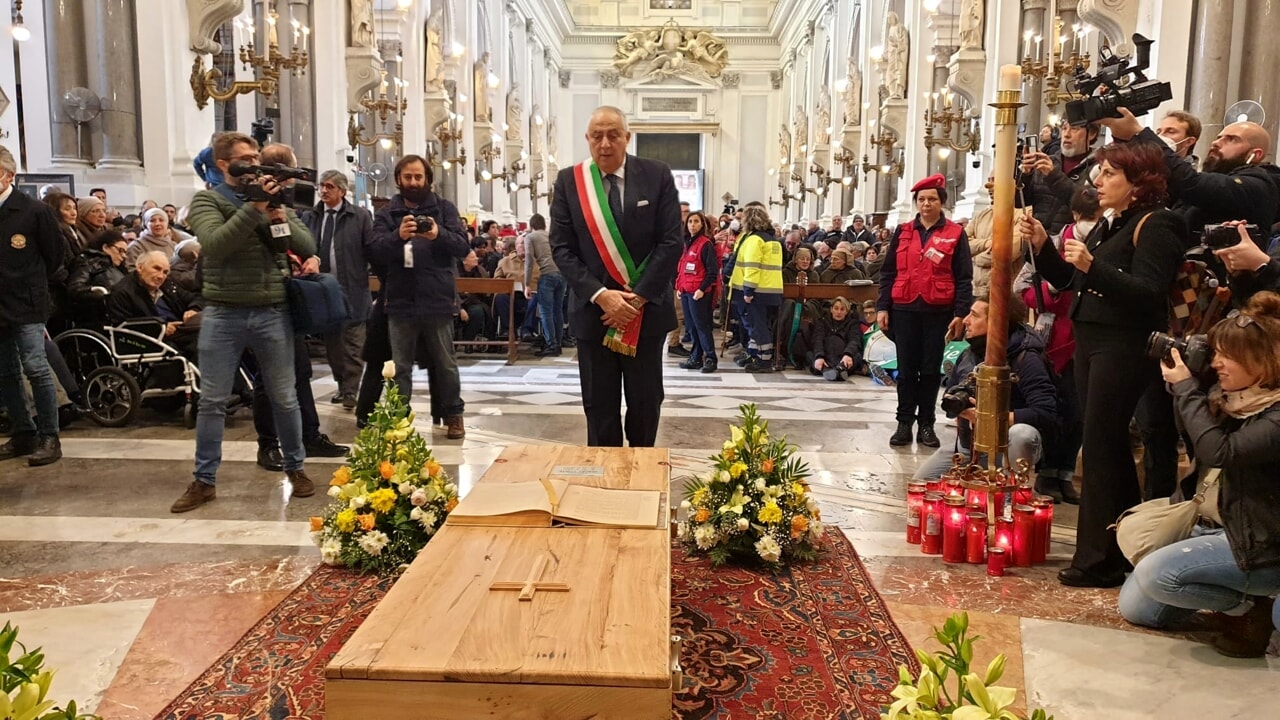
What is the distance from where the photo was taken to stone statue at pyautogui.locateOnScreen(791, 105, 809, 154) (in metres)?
27.1

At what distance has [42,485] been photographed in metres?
4.95

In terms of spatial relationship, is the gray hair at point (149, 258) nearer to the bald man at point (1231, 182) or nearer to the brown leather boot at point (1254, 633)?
the bald man at point (1231, 182)

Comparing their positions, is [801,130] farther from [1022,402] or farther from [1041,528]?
[1041,528]

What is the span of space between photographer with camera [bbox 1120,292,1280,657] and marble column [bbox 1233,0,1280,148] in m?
4.84

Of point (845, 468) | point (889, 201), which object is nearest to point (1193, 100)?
point (845, 468)

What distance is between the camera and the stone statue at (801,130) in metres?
27.1

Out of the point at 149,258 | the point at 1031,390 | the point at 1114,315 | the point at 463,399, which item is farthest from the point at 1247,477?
the point at 149,258

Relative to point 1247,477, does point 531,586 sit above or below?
below

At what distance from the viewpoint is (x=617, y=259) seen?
13.7 feet

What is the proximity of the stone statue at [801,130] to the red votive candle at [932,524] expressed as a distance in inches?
911

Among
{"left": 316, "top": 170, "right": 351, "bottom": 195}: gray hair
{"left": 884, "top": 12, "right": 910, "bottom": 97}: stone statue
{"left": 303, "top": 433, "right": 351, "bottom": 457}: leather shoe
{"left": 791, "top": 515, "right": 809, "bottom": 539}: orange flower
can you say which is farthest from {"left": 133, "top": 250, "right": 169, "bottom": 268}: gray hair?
{"left": 884, "top": 12, "right": 910, "bottom": 97}: stone statue

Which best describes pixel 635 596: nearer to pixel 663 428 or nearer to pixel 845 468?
pixel 845 468

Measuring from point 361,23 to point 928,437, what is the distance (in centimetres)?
1013

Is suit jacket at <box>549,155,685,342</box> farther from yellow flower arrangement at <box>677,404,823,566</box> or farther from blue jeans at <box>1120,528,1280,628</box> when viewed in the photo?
blue jeans at <box>1120,528,1280,628</box>
